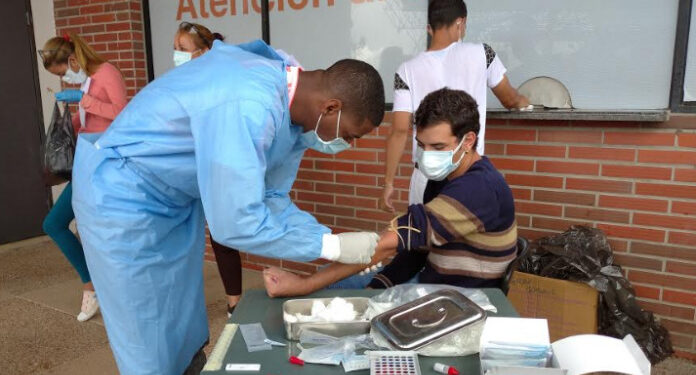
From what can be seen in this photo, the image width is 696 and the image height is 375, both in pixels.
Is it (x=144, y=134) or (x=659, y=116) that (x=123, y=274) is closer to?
(x=144, y=134)

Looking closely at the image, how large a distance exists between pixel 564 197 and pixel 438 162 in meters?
1.15

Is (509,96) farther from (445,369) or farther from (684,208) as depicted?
(445,369)

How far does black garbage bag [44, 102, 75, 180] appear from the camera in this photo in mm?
2852

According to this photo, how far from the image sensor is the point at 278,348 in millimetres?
1197

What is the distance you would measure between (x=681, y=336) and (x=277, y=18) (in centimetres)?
277

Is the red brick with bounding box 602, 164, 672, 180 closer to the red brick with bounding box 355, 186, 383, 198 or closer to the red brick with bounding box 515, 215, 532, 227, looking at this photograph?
the red brick with bounding box 515, 215, 532, 227

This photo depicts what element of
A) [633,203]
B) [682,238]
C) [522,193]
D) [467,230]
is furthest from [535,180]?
[467,230]

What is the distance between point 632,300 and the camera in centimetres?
237

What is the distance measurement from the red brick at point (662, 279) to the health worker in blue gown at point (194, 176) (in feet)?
5.42

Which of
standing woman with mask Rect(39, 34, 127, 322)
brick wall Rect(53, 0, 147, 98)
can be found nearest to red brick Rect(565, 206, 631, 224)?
standing woman with mask Rect(39, 34, 127, 322)

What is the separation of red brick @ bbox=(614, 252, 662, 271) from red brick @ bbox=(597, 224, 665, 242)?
0.09 m

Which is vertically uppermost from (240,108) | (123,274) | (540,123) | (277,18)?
(277,18)

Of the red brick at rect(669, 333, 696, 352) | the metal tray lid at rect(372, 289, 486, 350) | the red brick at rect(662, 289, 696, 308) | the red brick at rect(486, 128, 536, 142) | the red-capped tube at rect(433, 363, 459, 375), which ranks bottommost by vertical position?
the red brick at rect(669, 333, 696, 352)

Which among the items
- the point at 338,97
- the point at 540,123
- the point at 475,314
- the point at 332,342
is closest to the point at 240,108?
the point at 338,97
